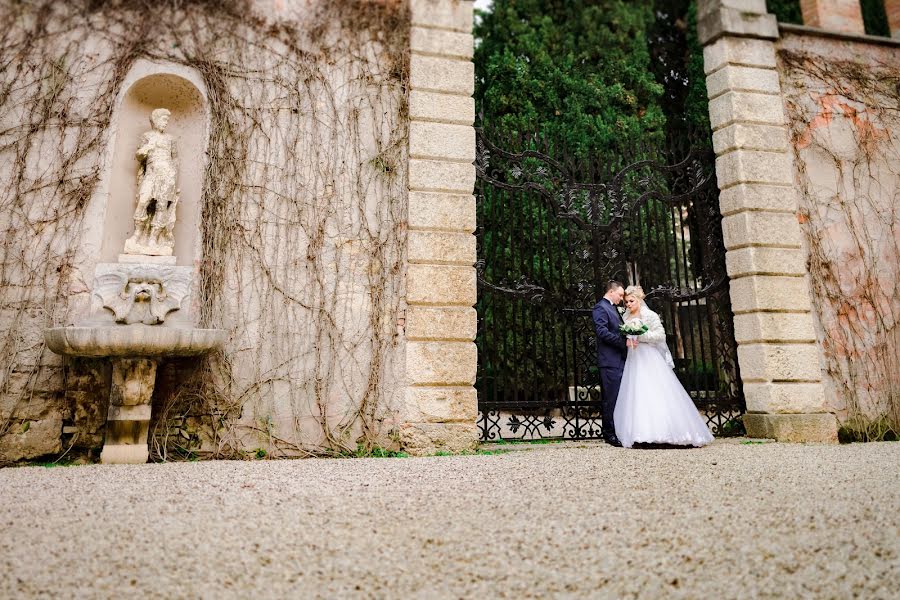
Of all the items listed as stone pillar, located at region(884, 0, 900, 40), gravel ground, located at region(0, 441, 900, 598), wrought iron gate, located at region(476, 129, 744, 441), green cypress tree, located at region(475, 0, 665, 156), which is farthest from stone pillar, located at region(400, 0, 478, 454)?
stone pillar, located at region(884, 0, 900, 40)

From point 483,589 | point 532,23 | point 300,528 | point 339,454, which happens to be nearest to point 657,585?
point 483,589

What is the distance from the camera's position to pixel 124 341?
4.16 meters

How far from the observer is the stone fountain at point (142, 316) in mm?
4195

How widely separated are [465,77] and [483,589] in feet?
16.0

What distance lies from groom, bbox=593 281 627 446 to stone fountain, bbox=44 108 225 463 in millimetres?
3484

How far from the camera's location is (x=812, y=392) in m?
5.83

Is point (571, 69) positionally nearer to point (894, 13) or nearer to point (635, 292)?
point (894, 13)

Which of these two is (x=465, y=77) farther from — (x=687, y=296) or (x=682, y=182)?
(x=687, y=296)

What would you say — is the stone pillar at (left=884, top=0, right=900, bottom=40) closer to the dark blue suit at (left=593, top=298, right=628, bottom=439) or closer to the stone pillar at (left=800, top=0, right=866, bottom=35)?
the stone pillar at (left=800, top=0, right=866, bottom=35)

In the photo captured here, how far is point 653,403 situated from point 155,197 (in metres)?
4.80

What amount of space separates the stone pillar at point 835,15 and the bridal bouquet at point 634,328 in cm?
468

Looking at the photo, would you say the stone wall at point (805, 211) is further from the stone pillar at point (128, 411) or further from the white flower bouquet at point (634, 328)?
the stone pillar at point (128, 411)

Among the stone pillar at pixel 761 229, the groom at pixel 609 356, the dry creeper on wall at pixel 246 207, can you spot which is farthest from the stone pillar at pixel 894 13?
the dry creeper on wall at pixel 246 207

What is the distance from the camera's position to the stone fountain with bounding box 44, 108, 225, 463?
13.8 feet
